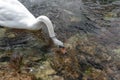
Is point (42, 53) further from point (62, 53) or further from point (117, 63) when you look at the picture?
point (117, 63)

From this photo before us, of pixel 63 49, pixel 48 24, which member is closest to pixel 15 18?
pixel 48 24

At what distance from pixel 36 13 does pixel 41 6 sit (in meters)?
0.30

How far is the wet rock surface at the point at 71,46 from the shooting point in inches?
252

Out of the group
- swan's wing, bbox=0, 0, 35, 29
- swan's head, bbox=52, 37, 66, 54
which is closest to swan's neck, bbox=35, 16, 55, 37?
swan's head, bbox=52, 37, 66, 54

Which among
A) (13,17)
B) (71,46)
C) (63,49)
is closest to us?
(63,49)

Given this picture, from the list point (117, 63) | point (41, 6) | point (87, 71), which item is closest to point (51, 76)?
point (87, 71)

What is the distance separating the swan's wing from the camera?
25.3 ft

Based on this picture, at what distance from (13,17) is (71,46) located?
152cm

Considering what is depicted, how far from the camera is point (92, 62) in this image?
Result: 6852 millimetres

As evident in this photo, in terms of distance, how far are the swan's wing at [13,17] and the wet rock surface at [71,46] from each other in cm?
18

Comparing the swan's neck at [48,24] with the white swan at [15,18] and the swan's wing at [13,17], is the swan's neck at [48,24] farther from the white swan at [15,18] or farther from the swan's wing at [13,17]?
the swan's wing at [13,17]

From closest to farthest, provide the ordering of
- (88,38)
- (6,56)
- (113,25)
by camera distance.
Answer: (6,56), (88,38), (113,25)

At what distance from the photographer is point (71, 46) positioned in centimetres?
712

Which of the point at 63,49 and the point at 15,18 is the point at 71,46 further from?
the point at 15,18
